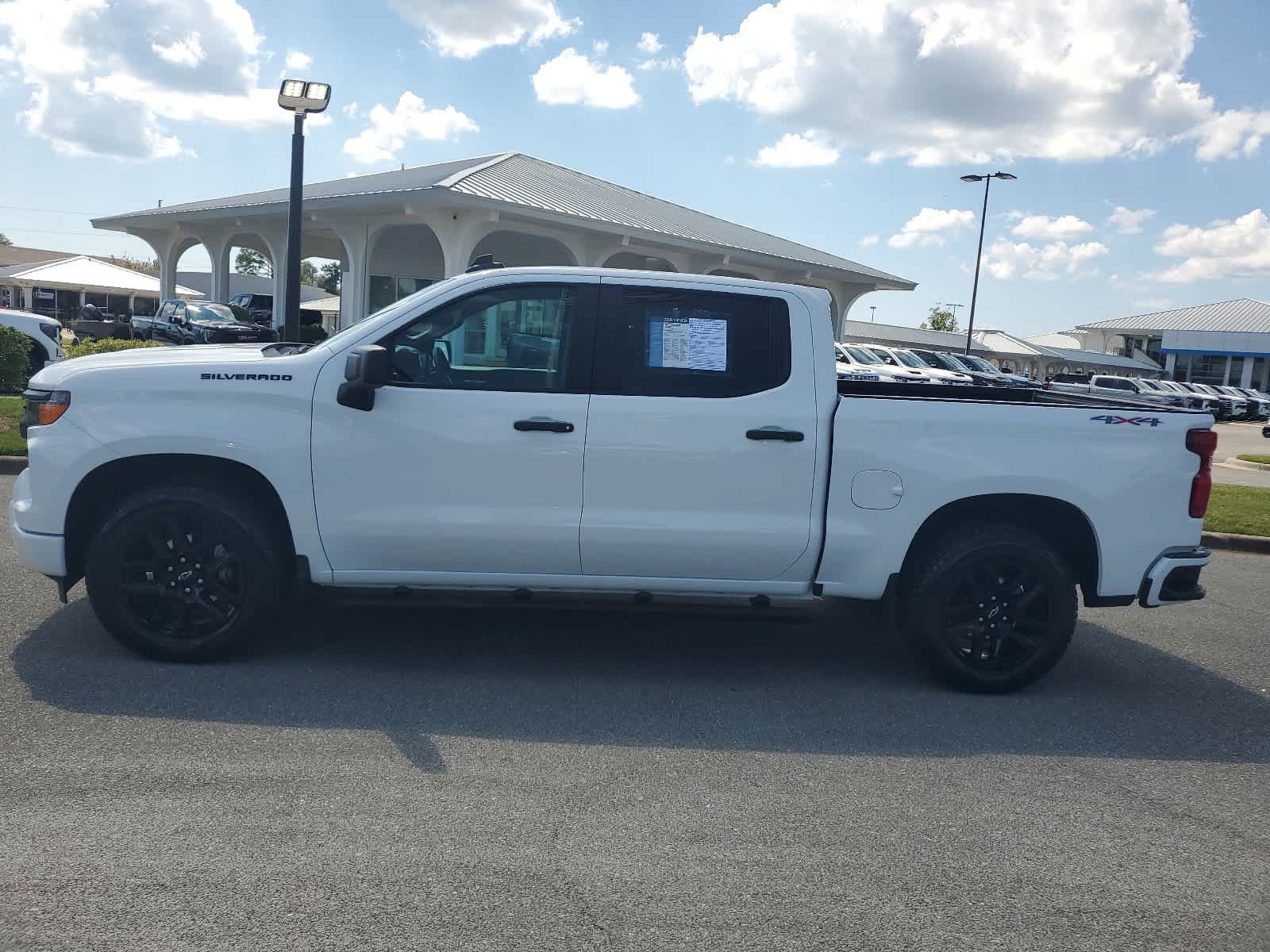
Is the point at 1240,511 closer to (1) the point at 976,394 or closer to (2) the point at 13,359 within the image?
(1) the point at 976,394

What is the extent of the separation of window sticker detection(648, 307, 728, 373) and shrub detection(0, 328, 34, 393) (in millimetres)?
13608

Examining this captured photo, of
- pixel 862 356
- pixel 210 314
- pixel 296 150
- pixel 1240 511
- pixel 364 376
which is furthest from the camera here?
pixel 862 356

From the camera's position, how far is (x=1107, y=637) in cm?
689

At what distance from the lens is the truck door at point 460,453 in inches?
199

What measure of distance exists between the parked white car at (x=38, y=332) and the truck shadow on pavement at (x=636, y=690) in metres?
13.0

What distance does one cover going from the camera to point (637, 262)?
28.6 m

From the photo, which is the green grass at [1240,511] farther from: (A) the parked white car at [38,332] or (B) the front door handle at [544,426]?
(A) the parked white car at [38,332]

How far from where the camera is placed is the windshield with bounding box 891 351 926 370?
108 ft

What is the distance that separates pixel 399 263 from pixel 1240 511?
2326 cm

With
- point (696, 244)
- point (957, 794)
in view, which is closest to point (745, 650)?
point (957, 794)

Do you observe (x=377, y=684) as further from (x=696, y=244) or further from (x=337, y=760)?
(x=696, y=244)

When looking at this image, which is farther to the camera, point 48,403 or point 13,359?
point 13,359

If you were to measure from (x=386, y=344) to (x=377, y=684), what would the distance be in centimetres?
164

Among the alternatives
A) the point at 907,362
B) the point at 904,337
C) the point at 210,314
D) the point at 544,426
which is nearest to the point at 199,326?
the point at 210,314
